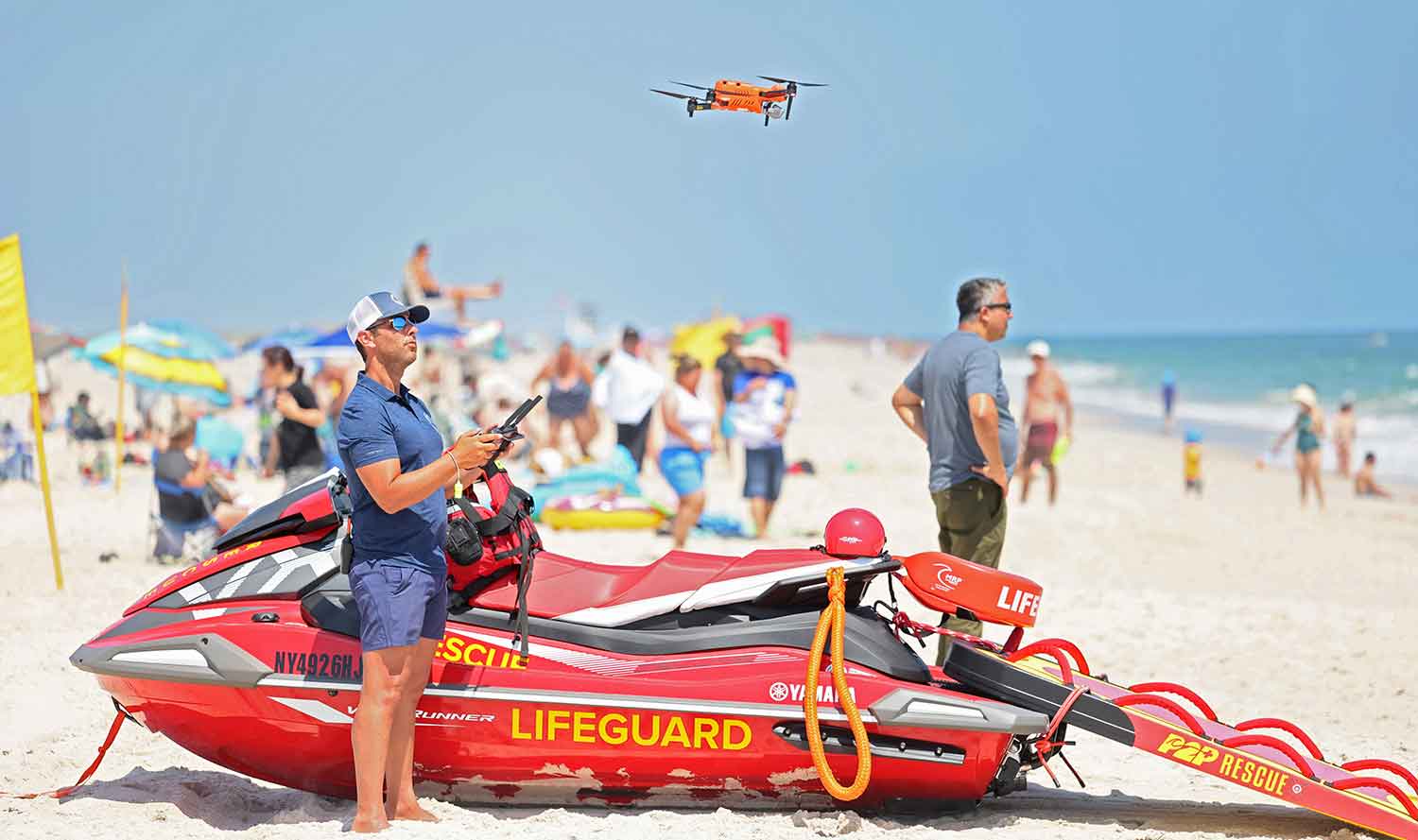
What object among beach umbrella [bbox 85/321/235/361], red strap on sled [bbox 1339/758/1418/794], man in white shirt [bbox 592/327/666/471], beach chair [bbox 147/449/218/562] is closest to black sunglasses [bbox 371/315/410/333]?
red strap on sled [bbox 1339/758/1418/794]

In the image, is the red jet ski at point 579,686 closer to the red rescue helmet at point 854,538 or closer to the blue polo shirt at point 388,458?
the red rescue helmet at point 854,538

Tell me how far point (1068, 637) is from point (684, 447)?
373 cm

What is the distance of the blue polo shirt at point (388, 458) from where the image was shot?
4.21 meters

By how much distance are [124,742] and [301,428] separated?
3.57m

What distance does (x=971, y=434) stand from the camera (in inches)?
246

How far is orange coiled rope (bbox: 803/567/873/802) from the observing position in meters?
4.44

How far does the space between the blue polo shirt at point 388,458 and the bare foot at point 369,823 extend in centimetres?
81

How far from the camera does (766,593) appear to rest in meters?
4.74

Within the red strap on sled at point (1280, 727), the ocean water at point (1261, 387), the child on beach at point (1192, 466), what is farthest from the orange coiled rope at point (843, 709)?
the ocean water at point (1261, 387)

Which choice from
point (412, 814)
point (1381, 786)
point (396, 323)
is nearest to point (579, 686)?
point (412, 814)

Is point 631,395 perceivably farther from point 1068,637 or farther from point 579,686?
point 579,686

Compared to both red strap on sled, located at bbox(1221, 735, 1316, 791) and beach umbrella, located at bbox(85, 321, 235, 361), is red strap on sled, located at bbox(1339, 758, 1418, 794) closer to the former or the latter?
red strap on sled, located at bbox(1221, 735, 1316, 791)

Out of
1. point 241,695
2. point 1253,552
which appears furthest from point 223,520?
point 1253,552

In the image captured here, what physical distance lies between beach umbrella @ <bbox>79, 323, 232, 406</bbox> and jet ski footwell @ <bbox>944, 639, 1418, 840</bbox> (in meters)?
13.2
